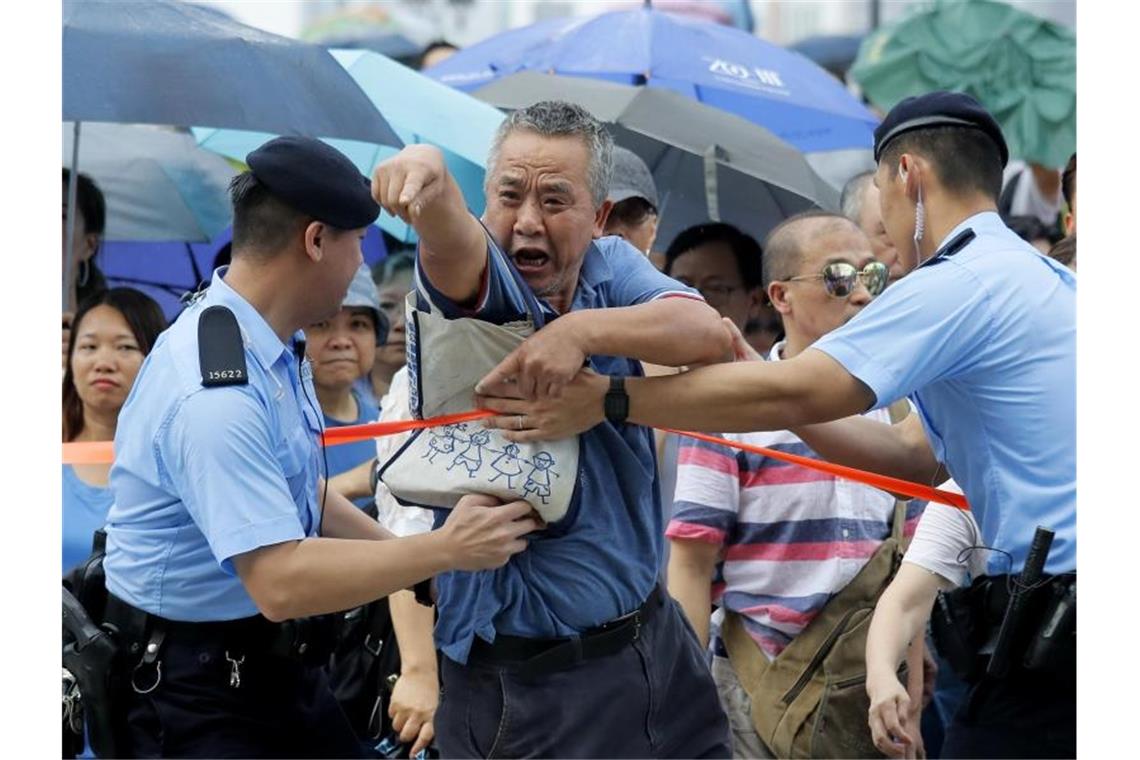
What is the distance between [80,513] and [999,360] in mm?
3010

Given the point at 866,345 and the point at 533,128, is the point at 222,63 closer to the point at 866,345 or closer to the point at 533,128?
the point at 533,128

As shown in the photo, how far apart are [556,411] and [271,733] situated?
115cm

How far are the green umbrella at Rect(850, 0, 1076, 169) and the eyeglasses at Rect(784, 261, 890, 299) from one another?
4287 millimetres

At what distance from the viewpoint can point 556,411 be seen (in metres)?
3.43

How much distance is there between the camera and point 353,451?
5742 mm

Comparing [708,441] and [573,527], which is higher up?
[708,441]

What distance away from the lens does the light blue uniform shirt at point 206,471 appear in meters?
3.27

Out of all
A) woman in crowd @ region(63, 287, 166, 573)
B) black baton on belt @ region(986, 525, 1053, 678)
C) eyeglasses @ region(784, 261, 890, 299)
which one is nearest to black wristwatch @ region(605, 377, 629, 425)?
black baton on belt @ region(986, 525, 1053, 678)

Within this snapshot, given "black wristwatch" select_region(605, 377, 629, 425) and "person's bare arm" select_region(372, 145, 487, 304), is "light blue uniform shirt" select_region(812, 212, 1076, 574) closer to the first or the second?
"black wristwatch" select_region(605, 377, 629, 425)

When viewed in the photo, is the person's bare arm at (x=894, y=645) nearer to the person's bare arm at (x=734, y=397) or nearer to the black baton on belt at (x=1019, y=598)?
the black baton on belt at (x=1019, y=598)

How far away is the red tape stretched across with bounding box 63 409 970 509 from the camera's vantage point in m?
3.50

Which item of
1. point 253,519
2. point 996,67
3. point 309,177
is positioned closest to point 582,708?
point 253,519

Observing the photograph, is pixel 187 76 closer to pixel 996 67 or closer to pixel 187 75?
pixel 187 75

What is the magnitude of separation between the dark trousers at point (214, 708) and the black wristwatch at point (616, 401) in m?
1.08
